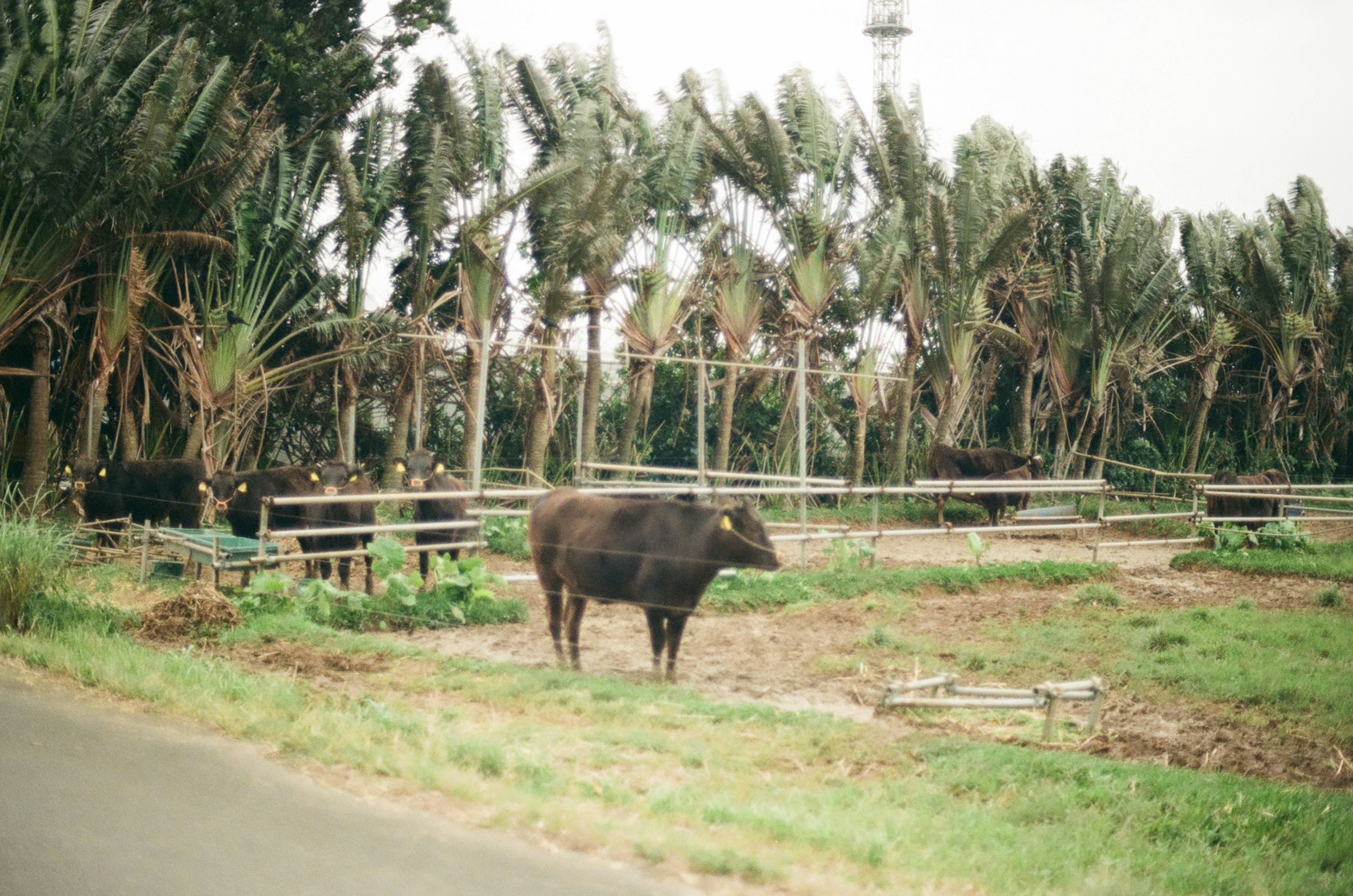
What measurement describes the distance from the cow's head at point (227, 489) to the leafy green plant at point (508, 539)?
106 inches

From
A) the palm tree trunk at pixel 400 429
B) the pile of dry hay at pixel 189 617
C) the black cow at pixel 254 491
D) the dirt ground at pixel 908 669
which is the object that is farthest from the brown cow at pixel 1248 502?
the pile of dry hay at pixel 189 617

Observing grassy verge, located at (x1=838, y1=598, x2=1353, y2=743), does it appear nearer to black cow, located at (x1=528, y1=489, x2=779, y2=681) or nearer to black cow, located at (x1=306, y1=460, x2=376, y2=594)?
black cow, located at (x1=528, y1=489, x2=779, y2=681)

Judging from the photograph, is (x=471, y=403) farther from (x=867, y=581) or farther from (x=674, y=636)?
(x=674, y=636)

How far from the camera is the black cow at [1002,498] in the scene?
16625mm

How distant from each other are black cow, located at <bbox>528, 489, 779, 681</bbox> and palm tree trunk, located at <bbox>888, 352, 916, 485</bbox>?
10.5 metres

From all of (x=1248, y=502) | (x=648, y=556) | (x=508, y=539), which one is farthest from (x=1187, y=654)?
(x=1248, y=502)

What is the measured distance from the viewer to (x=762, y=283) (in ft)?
58.5

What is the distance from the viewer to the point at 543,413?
15.8 m

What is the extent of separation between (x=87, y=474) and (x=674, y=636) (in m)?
9.11

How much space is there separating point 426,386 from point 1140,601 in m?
11.1

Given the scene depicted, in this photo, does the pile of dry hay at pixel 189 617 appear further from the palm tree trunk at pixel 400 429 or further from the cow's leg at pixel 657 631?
the palm tree trunk at pixel 400 429

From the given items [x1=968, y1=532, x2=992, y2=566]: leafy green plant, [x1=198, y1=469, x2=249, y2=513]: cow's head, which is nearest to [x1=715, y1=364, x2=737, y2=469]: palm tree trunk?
[x1=968, y1=532, x2=992, y2=566]: leafy green plant

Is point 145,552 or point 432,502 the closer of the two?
point 145,552

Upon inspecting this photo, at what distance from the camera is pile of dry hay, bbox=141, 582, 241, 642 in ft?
26.3
